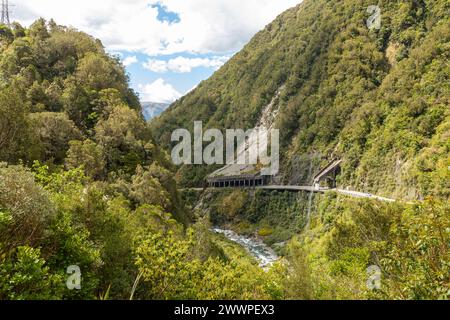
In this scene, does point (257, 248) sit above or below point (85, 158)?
below

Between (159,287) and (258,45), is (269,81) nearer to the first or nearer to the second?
(258,45)

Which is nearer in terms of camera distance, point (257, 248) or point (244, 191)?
point (257, 248)

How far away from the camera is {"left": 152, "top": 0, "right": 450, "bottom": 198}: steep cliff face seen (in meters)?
52.4

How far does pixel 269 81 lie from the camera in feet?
359

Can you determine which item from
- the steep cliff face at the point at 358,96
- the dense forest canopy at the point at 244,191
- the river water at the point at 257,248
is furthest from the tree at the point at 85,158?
the river water at the point at 257,248

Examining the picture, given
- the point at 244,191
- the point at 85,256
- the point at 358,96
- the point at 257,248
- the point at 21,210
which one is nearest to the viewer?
the point at 21,210

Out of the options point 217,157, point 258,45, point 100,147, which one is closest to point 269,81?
point 217,157

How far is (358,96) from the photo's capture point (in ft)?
242

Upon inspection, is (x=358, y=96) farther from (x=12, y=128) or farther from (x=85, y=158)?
(x=12, y=128)

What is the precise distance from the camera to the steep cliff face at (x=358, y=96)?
5244cm

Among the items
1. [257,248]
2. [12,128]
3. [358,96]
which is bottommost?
[257,248]

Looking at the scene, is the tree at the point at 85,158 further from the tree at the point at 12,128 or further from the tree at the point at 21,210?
the tree at the point at 21,210

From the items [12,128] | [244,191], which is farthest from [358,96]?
[12,128]

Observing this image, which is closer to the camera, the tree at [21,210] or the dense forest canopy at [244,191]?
the tree at [21,210]
